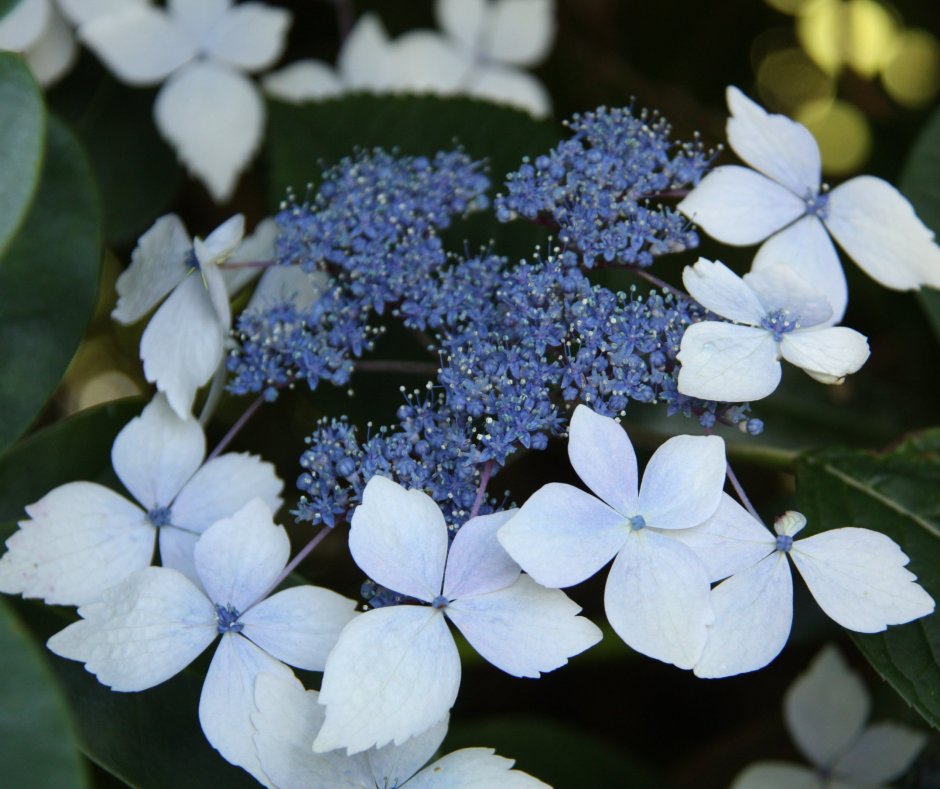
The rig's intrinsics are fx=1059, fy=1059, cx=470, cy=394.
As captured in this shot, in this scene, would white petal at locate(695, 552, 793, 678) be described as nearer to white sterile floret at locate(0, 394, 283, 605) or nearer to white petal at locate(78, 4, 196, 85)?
white sterile floret at locate(0, 394, 283, 605)

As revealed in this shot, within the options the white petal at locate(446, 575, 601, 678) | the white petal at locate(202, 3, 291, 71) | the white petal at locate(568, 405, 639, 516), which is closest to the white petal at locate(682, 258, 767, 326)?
the white petal at locate(568, 405, 639, 516)

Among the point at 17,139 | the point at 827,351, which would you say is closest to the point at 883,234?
the point at 827,351

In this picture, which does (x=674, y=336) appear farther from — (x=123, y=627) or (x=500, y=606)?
(x=123, y=627)

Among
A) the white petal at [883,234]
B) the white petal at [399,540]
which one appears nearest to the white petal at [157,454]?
the white petal at [399,540]

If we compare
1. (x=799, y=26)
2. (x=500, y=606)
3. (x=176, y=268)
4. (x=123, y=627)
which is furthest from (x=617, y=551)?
(x=799, y=26)

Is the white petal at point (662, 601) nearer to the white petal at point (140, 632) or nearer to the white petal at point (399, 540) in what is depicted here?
the white petal at point (399, 540)

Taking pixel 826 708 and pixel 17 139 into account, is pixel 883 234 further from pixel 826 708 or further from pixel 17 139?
pixel 17 139
